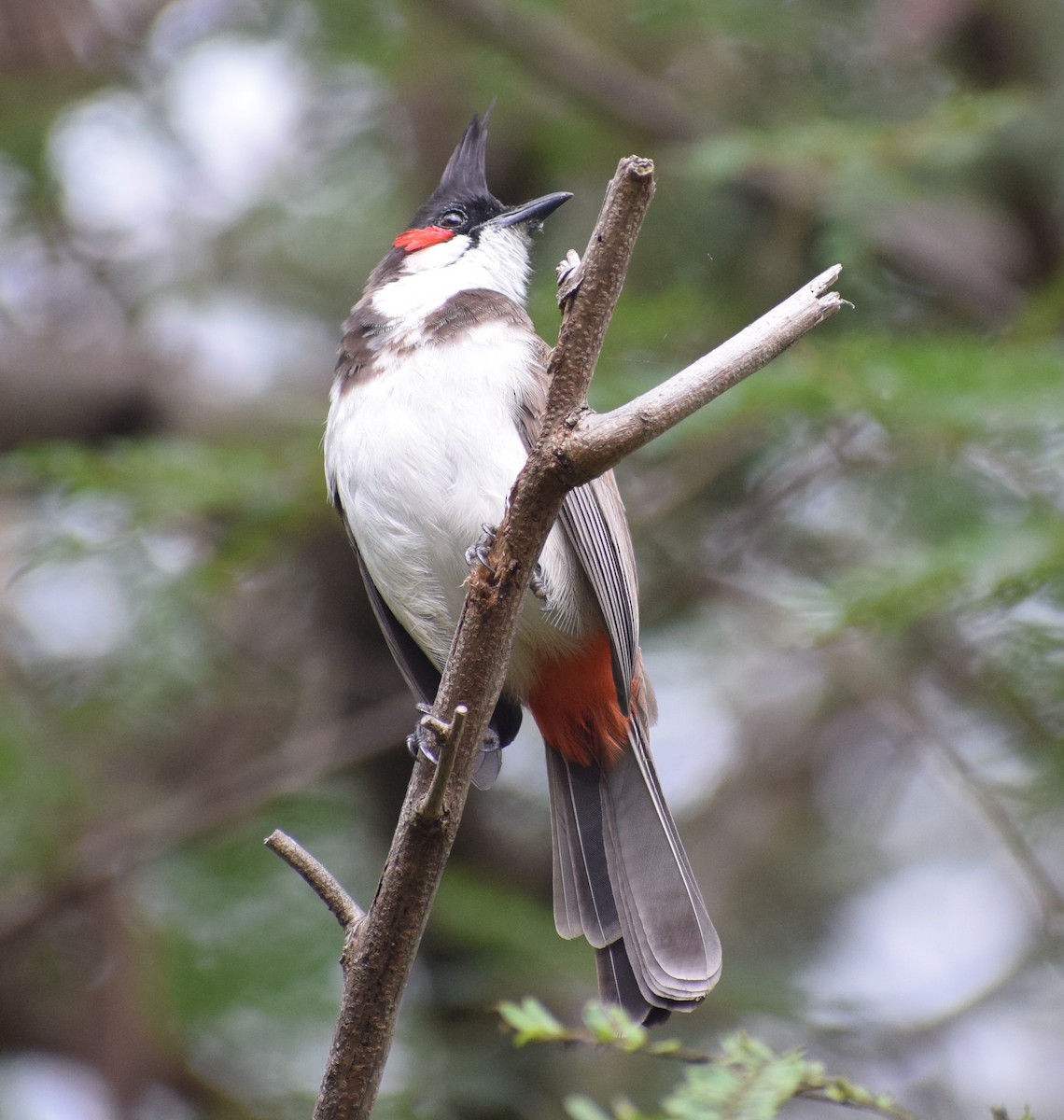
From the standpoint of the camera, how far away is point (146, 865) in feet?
15.6

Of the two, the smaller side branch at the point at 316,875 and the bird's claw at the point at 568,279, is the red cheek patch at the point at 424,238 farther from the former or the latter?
the smaller side branch at the point at 316,875

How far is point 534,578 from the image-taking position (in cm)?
280

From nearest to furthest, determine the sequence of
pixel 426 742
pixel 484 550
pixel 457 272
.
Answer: pixel 484 550
pixel 426 742
pixel 457 272

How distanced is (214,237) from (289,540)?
5.11 ft

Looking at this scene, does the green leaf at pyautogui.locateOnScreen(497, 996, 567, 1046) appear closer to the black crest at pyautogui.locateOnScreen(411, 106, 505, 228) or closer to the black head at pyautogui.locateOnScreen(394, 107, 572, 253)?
the black head at pyautogui.locateOnScreen(394, 107, 572, 253)

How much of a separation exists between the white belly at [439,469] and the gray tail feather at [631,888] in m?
0.31

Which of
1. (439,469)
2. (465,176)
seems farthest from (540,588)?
(465,176)

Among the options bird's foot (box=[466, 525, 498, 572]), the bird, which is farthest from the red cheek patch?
bird's foot (box=[466, 525, 498, 572])

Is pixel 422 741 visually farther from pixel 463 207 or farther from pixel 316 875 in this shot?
pixel 463 207

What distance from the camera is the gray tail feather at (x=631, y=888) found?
8.38ft

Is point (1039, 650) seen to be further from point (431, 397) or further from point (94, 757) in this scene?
point (94, 757)

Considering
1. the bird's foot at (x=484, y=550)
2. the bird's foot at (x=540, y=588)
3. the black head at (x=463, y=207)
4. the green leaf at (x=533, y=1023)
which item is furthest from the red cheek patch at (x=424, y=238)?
the green leaf at (x=533, y=1023)

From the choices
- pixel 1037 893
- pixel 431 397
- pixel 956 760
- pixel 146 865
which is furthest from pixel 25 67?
pixel 1037 893

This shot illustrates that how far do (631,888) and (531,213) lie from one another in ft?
5.30
